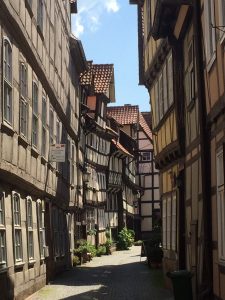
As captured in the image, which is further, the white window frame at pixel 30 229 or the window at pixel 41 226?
the window at pixel 41 226

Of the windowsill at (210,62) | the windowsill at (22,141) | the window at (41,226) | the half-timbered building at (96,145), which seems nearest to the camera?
the windowsill at (210,62)

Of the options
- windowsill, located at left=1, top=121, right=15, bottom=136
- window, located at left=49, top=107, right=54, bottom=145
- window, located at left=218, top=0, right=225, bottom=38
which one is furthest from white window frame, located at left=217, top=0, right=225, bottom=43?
window, located at left=49, top=107, right=54, bottom=145

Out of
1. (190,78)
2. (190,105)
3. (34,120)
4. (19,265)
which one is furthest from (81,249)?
(190,78)

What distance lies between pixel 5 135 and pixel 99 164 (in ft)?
84.7

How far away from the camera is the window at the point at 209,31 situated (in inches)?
385

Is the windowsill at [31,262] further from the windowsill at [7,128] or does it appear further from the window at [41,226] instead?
the windowsill at [7,128]

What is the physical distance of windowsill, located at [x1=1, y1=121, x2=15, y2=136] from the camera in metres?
11.6

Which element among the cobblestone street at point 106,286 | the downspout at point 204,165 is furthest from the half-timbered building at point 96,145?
the downspout at point 204,165

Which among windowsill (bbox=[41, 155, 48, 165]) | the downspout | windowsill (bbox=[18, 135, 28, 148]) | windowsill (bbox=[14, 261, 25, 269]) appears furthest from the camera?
windowsill (bbox=[41, 155, 48, 165])

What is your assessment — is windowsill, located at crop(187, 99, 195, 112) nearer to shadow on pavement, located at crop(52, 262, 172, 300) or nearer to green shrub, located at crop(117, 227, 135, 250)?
shadow on pavement, located at crop(52, 262, 172, 300)

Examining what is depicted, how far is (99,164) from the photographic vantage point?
123 ft

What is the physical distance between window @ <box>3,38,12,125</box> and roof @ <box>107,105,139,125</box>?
3730cm

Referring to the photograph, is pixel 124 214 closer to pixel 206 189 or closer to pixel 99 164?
pixel 99 164

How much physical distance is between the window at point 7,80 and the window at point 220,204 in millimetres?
4527
